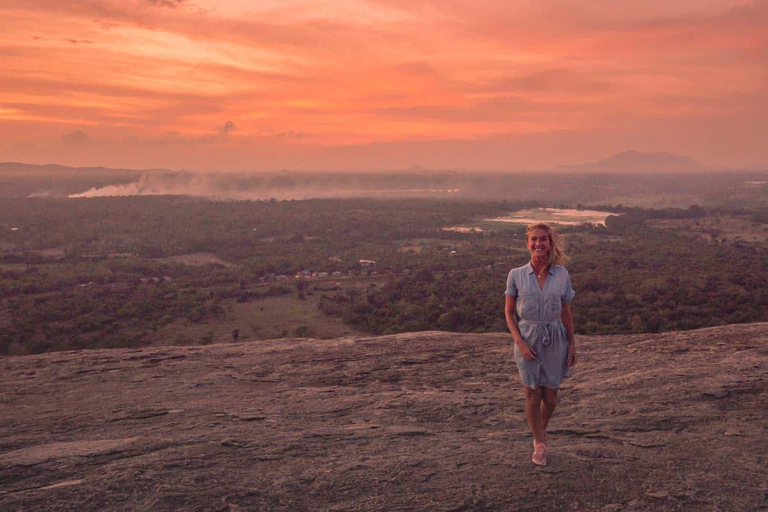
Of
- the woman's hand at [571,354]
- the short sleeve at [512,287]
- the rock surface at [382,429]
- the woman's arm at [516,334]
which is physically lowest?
the rock surface at [382,429]

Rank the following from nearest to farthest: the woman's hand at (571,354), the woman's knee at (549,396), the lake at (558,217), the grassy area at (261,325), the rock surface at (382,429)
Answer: the rock surface at (382,429) < the woman's hand at (571,354) < the woman's knee at (549,396) < the grassy area at (261,325) < the lake at (558,217)

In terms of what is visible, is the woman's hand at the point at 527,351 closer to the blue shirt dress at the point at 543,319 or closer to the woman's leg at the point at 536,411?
the blue shirt dress at the point at 543,319

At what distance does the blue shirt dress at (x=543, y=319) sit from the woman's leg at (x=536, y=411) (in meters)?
0.16

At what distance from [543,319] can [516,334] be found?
0.80ft

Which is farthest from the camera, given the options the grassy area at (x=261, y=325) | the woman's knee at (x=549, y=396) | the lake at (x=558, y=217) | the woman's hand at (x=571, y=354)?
the lake at (x=558, y=217)

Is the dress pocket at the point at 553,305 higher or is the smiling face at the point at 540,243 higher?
the smiling face at the point at 540,243

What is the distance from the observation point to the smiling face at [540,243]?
4.50 meters

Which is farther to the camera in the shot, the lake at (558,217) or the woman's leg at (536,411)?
the lake at (558,217)

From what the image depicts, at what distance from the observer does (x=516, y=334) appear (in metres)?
4.61

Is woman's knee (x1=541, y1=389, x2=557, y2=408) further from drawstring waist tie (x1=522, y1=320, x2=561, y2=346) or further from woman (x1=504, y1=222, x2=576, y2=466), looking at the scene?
drawstring waist tie (x1=522, y1=320, x2=561, y2=346)

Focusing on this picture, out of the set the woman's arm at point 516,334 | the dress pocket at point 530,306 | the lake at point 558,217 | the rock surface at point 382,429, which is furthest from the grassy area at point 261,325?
the lake at point 558,217

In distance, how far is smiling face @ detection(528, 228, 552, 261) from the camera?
4504 mm

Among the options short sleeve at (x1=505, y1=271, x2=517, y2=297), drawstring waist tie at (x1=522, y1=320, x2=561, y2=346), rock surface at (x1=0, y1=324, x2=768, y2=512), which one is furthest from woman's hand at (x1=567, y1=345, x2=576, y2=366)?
rock surface at (x1=0, y1=324, x2=768, y2=512)

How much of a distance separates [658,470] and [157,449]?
4.43 m
